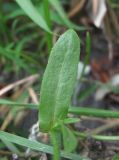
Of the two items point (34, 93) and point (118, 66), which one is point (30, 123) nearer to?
point (34, 93)

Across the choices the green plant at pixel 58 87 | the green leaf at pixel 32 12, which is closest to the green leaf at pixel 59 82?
the green plant at pixel 58 87

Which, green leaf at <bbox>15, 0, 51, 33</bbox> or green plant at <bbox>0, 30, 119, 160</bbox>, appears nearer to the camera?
green plant at <bbox>0, 30, 119, 160</bbox>

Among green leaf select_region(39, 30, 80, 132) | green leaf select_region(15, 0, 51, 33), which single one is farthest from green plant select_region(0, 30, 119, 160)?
green leaf select_region(15, 0, 51, 33)

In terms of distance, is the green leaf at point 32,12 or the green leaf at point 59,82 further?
the green leaf at point 32,12

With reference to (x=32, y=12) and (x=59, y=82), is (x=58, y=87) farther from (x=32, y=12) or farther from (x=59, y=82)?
(x=32, y=12)

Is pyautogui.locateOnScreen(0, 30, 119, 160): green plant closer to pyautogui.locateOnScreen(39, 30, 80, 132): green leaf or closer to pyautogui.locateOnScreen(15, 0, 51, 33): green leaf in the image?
pyautogui.locateOnScreen(39, 30, 80, 132): green leaf

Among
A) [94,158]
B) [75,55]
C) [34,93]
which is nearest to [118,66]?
[34,93]

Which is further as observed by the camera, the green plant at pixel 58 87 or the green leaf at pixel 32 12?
the green leaf at pixel 32 12

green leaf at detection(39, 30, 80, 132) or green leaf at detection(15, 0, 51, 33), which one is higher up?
green leaf at detection(15, 0, 51, 33)

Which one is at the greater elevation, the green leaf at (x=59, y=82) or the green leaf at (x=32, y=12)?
the green leaf at (x=32, y=12)

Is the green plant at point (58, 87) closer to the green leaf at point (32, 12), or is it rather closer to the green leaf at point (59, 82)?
the green leaf at point (59, 82)
